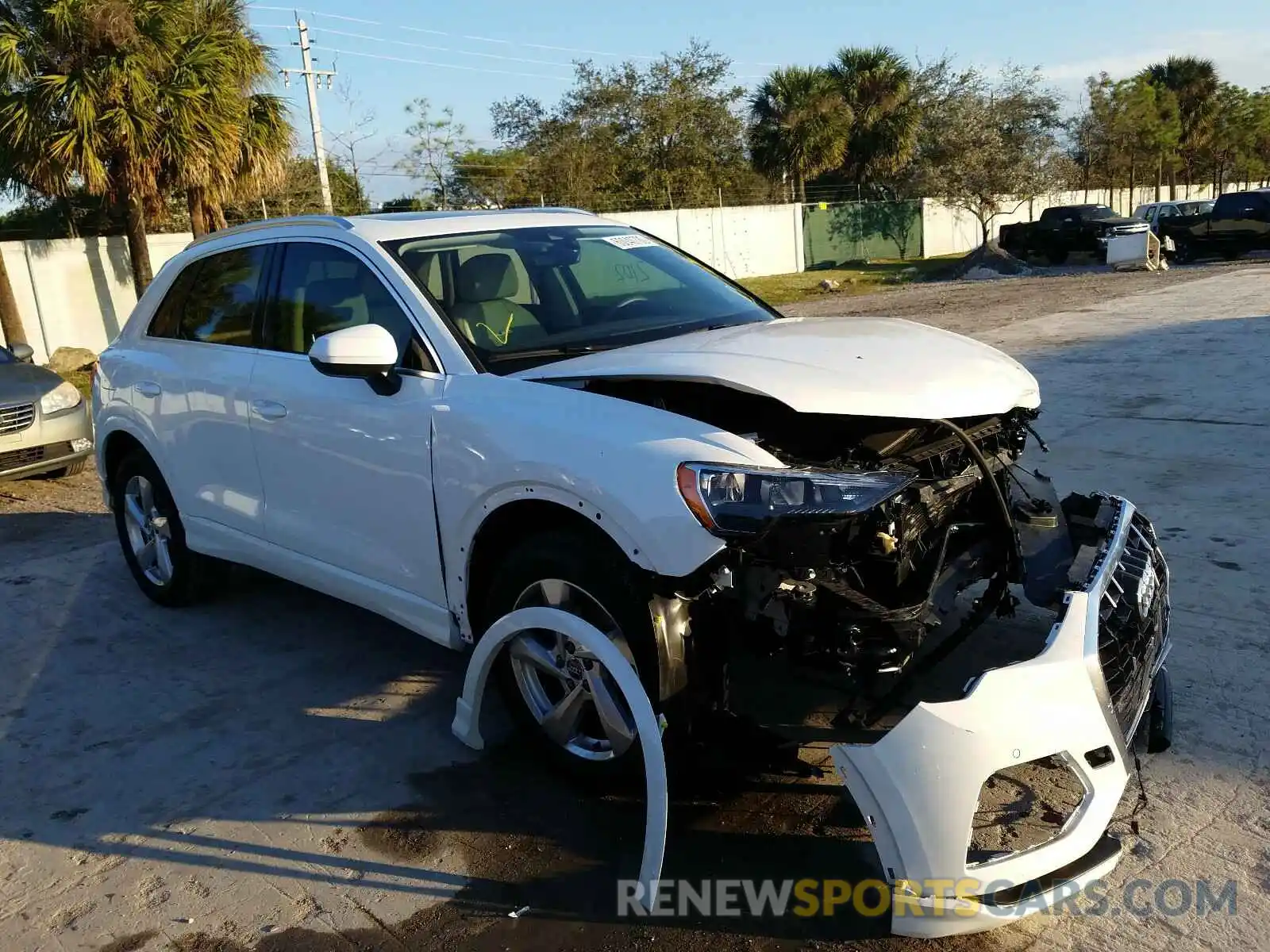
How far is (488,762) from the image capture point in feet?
12.1

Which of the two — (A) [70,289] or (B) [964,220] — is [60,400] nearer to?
(A) [70,289]

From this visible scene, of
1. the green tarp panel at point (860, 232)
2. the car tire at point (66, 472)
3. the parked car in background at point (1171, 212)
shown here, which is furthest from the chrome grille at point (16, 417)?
the green tarp panel at point (860, 232)

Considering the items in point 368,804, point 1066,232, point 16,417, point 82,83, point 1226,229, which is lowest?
point 368,804

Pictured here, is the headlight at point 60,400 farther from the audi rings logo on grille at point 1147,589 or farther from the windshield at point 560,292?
the audi rings logo on grille at point 1147,589

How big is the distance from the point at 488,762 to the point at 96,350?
15324 mm

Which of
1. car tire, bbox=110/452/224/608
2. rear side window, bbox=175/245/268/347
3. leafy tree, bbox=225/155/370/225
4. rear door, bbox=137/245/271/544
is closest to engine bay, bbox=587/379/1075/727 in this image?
rear door, bbox=137/245/271/544

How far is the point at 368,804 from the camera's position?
Result: 3498 millimetres

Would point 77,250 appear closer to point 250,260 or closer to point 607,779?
point 250,260

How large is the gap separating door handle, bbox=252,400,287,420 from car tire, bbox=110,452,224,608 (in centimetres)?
110

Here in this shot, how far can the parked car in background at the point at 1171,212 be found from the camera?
2678 centimetres

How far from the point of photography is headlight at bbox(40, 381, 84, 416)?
8.36m

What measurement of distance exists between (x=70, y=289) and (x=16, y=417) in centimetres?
935

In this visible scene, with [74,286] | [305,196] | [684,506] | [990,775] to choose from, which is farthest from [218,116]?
[990,775]

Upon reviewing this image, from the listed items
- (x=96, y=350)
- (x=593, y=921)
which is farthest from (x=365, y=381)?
(x=96, y=350)
